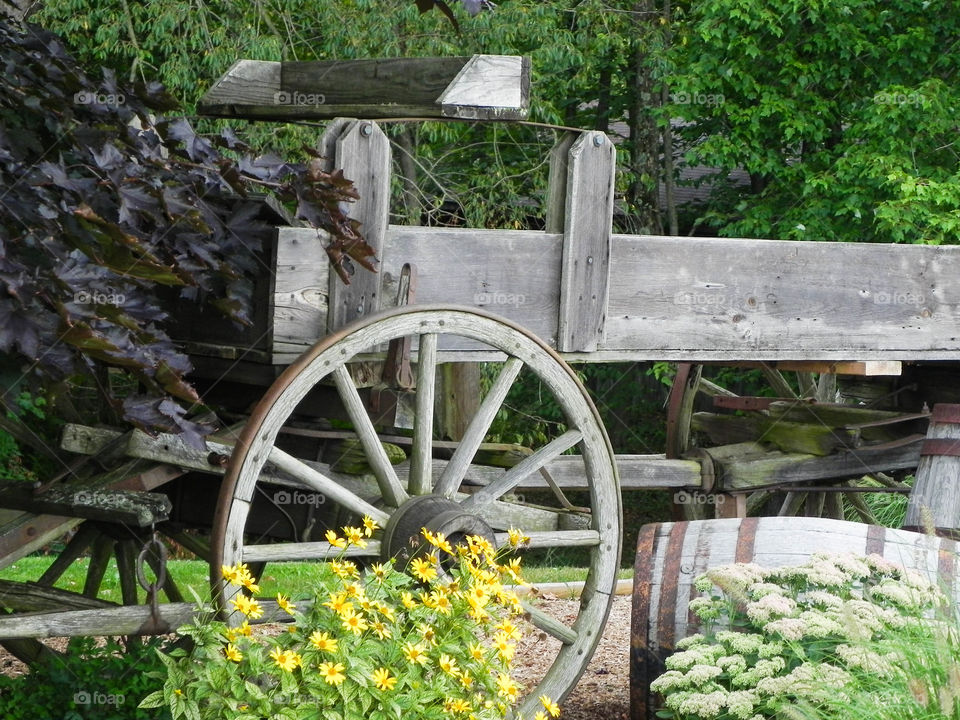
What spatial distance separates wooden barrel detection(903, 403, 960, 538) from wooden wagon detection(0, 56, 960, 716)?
0.42m

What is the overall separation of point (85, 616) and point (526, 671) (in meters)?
2.24

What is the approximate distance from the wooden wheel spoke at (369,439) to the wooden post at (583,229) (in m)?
0.73

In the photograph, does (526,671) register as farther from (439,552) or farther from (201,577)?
(201,577)

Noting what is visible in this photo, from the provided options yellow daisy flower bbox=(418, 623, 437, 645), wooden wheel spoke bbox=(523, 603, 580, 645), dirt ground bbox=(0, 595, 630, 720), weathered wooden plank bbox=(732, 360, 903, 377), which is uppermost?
weathered wooden plank bbox=(732, 360, 903, 377)

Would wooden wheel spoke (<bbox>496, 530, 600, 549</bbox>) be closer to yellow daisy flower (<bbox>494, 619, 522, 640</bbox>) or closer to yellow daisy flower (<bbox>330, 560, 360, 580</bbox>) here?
yellow daisy flower (<bbox>494, 619, 522, 640</bbox>)

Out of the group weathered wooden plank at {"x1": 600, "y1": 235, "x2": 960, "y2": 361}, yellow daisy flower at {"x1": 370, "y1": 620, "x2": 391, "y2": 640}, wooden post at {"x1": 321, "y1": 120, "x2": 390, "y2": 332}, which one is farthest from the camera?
weathered wooden plank at {"x1": 600, "y1": 235, "x2": 960, "y2": 361}

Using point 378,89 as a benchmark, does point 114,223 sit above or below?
below

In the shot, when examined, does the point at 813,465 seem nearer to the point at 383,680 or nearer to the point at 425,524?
the point at 425,524

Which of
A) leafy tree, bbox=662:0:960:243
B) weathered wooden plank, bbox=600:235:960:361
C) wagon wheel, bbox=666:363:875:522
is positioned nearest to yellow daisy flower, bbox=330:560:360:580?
weathered wooden plank, bbox=600:235:960:361

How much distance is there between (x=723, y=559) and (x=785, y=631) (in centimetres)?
62

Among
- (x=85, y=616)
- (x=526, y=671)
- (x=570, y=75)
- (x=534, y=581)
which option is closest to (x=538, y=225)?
(x=570, y=75)

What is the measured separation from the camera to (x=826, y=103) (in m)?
11.4

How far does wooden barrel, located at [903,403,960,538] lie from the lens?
483 cm

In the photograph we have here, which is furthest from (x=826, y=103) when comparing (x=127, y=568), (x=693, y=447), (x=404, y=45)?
(x=127, y=568)
